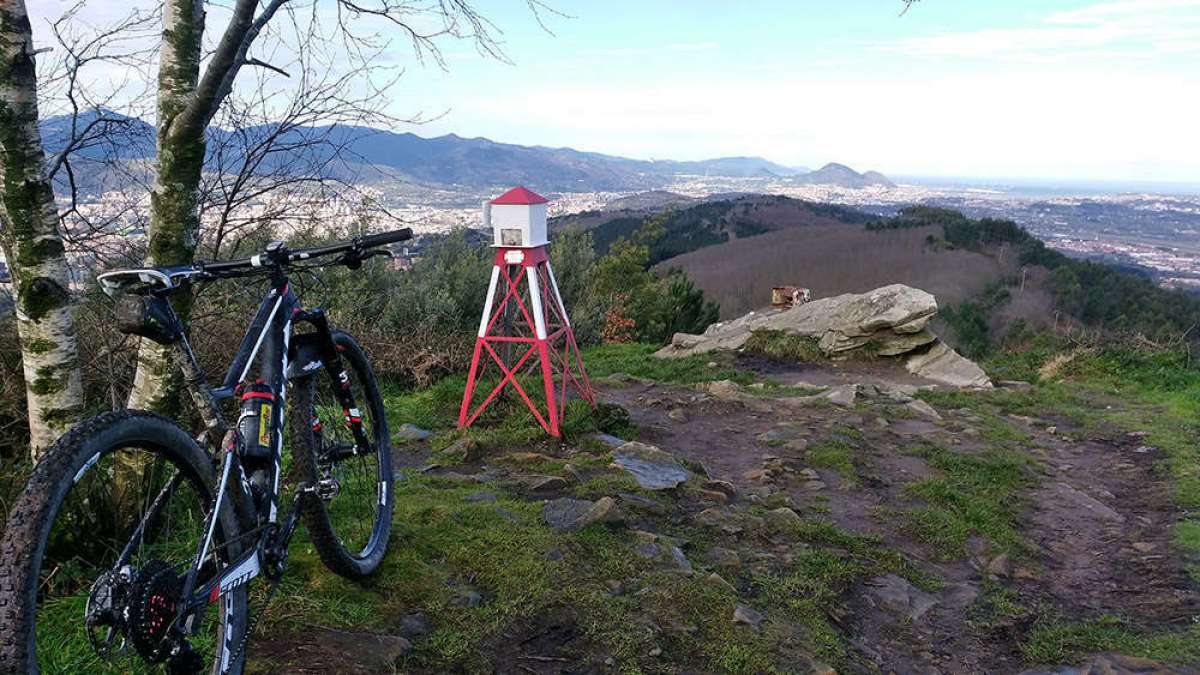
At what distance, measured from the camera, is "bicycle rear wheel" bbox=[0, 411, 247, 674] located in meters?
1.70

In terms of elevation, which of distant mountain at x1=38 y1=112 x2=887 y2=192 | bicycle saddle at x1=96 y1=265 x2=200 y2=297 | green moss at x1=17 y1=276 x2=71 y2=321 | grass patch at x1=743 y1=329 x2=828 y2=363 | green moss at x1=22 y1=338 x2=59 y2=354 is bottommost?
grass patch at x1=743 y1=329 x2=828 y2=363

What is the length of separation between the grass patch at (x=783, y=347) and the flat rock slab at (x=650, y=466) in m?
8.20

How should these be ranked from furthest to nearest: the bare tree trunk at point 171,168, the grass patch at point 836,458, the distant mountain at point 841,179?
1. the distant mountain at point 841,179
2. the grass patch at point 836,458
3. the bare tree trunk at point 171,168

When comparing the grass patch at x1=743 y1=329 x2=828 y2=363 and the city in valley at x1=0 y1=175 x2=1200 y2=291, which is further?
the grass patch at x1=743 y1=329 x2=828 y2=363

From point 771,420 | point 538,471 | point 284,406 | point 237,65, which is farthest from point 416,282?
point 284,406

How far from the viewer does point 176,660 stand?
84.7 inches

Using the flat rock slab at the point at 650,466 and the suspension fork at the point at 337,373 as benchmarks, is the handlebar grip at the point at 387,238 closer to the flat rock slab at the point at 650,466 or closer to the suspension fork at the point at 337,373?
the suspension fork at the point at 337,373

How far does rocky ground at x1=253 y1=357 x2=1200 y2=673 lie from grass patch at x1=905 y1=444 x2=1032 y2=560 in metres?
0.02

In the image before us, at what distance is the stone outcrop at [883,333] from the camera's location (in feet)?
43.1

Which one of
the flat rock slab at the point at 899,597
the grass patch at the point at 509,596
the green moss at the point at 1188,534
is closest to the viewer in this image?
the grass patch at the point at 509,596

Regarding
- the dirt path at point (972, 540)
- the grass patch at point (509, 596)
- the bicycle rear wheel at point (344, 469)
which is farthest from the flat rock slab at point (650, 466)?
the bicycle rear wheel at point (344, 469)

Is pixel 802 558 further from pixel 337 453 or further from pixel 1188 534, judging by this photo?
pixel 1188 534

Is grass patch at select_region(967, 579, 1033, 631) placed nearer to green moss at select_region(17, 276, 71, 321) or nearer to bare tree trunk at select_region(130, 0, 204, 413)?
bare tree trunk at select_region(130, 0, 204, 413)

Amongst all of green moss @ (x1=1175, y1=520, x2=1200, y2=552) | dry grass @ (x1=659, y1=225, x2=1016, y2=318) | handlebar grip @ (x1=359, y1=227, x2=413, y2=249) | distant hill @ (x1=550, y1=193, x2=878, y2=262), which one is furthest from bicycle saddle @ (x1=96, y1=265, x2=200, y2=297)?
distant hill @ (x1=550, y1=193, x2=878, y2=262)
